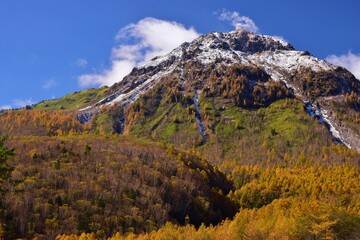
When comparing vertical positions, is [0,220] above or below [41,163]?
below

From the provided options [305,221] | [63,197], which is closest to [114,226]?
[63,197]

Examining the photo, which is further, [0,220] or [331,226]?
[0,220]

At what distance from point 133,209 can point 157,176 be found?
36.6 m

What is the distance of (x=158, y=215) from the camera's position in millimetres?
156500

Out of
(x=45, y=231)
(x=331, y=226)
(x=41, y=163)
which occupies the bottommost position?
(x=45, y=231)

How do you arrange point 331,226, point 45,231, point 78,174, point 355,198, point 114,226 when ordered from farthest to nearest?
point 355,198, point 78,174, point 114,226, point 45,231, point 331,226

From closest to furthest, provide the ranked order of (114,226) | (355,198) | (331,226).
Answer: (331,226) < (114,226) < (355,198)

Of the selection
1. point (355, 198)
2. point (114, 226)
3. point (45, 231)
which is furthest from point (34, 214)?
point (355, 198)

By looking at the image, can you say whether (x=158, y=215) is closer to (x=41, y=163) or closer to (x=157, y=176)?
(x=157, y=176)

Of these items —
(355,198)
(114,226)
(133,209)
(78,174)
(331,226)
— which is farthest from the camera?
(355,198)

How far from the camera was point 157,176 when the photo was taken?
186375 mm

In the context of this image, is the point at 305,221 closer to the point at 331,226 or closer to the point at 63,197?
the point at 331,226

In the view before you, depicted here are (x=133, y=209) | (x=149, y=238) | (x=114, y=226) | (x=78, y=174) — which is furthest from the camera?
(x=78, y=174)

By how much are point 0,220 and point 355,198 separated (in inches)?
5743
